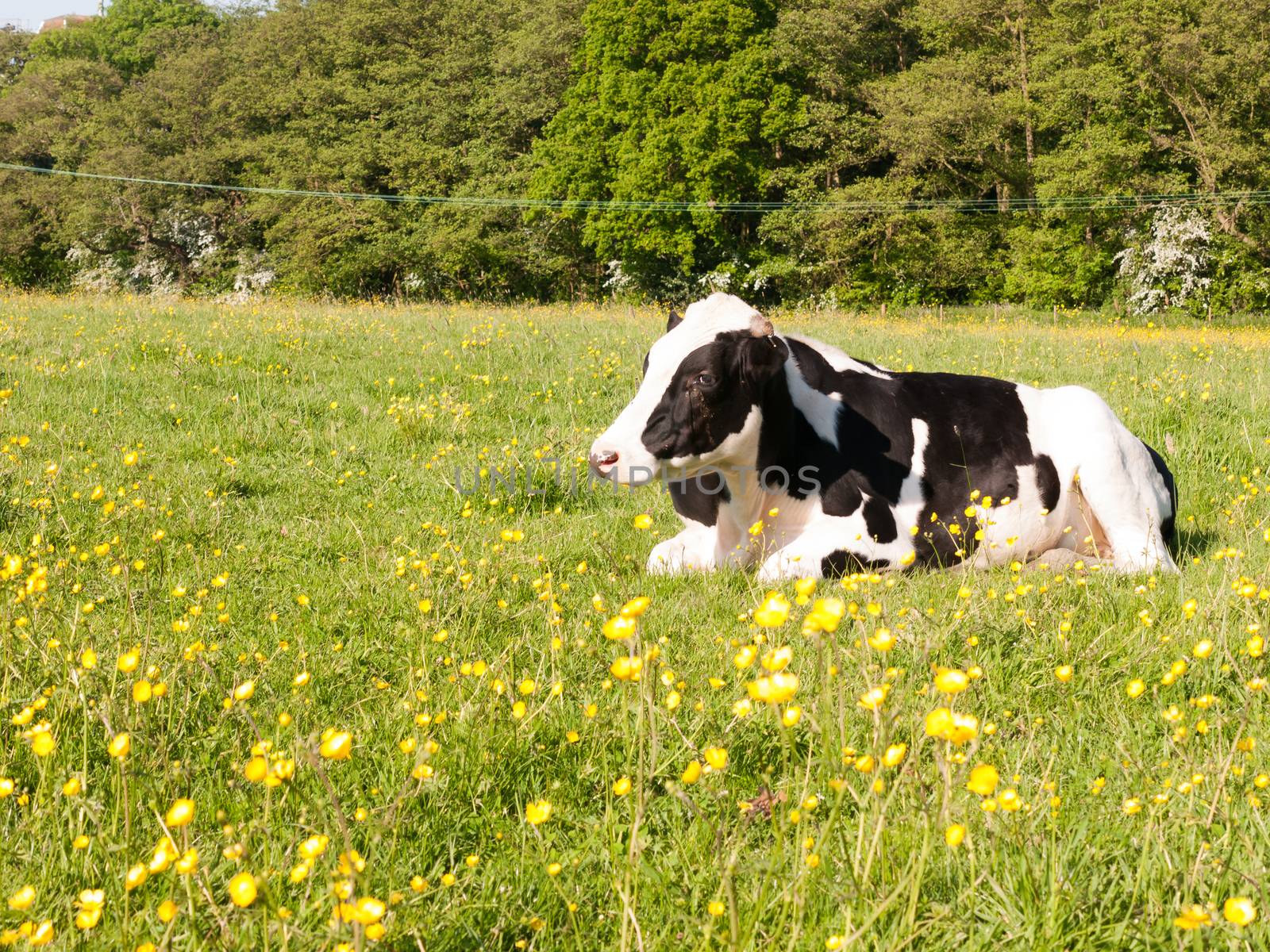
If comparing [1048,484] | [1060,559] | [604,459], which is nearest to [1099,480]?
[1048,484]

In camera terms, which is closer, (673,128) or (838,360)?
(838,360)

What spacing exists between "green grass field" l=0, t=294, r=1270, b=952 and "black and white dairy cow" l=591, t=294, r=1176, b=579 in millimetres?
350

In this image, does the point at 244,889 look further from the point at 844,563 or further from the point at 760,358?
the point at 844,563

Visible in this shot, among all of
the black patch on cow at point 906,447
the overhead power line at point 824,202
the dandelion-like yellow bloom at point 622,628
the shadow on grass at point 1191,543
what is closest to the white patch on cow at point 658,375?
the black patch on cow at point 906,447

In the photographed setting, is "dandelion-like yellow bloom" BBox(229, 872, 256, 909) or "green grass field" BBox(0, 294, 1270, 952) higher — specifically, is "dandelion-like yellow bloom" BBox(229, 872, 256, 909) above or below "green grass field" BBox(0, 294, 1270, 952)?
above

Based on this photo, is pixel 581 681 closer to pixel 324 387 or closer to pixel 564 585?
pixel 564 585

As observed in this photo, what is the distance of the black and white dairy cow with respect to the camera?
4.20 m

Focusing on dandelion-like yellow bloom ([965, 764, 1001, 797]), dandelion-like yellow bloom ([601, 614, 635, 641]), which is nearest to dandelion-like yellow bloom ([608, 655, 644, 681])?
dandelion-like yellow bloom ([601, 614, 635, 641])

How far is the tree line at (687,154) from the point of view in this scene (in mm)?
33906

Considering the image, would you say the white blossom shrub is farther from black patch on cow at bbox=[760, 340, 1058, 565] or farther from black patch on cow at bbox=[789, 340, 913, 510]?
black patch on cow at bbox=[789, 340, 913, 510]

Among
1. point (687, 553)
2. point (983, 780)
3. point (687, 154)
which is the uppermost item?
point (687, 154)

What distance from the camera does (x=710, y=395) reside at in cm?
415

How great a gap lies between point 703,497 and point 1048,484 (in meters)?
1.71

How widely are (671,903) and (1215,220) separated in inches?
1534
